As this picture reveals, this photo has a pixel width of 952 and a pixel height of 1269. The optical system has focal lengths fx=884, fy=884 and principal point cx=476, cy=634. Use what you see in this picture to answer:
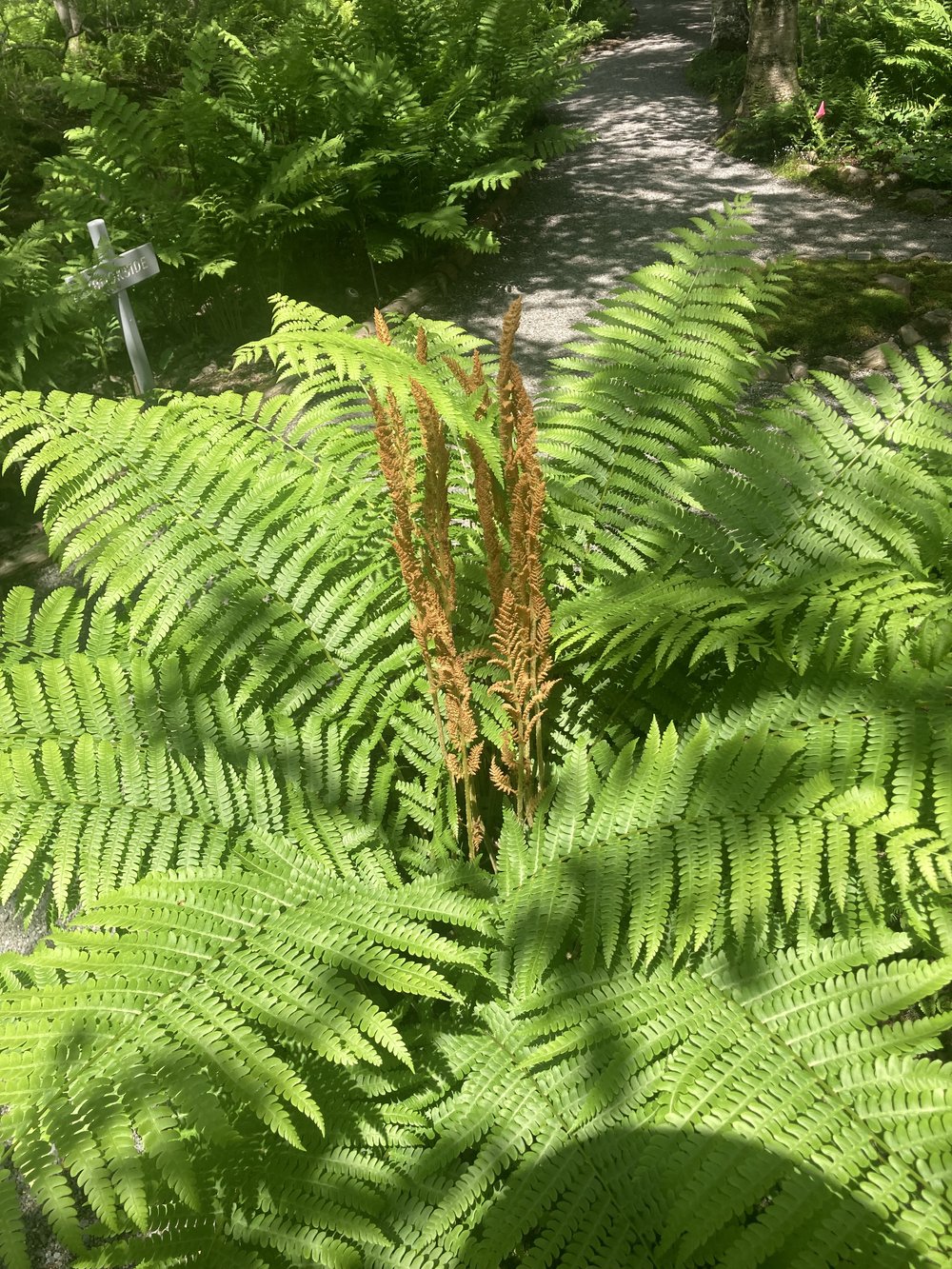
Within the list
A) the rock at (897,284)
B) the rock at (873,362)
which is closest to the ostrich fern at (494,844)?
the rock at (873,362)

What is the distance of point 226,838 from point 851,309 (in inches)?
174

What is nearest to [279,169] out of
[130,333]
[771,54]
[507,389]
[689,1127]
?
[130,333]

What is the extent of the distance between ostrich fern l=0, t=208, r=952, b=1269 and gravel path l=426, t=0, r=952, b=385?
2.88m

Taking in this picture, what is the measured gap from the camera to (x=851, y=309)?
15.1 ft

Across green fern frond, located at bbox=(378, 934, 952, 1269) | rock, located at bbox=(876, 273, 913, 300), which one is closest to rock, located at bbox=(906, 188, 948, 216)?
rock, located at bbox=(876, 273, 913, 300)

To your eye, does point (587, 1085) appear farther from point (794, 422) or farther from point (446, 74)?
point (446, 74)

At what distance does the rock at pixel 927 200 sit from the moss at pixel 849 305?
1027mm

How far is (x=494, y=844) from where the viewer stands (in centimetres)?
182

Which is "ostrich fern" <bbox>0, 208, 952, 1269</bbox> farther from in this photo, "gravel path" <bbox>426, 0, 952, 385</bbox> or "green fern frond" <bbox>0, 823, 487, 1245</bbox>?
"gravel path" <bbox>426, 0, 952, 385</bbox>

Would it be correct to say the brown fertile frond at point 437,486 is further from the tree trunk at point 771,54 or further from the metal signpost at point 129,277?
the tree trunk at point 771,54

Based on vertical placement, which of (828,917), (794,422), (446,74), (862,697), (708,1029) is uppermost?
(446,74)

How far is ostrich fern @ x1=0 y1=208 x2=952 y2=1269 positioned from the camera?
42.3 inches

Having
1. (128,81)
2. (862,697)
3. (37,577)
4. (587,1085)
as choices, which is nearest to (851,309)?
(862,697)

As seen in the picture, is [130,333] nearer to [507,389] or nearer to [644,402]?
[644,402]
